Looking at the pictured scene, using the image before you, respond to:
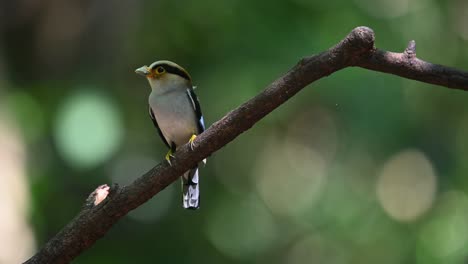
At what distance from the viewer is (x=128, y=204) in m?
3.84

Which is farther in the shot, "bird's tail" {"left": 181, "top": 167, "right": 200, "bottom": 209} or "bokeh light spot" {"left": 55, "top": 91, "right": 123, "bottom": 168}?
"bokeh light spot" {"left": 55, "top": 91, "right": 123, "bottom": 168}

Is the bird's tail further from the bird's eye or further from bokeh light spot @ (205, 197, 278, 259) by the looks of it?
bokeh light spot @ (205, 197, 278, 259)

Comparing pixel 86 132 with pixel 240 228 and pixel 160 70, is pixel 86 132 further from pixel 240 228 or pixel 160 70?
pixel 240 228

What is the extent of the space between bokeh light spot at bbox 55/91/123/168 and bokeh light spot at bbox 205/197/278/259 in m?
2.86

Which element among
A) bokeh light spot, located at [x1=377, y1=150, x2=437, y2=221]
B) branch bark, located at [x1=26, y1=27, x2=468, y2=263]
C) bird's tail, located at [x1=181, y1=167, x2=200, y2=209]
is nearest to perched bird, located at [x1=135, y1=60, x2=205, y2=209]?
bird's tail, located at [x1=181, y1=167, x2=200, y2=209]

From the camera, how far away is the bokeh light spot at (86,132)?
681cm

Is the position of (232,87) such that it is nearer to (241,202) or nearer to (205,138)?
(241,202)

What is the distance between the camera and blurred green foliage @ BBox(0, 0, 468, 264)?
305 inches

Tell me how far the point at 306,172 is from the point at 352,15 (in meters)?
3.36

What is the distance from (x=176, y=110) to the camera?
5.04 meters

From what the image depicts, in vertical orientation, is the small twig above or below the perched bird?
above

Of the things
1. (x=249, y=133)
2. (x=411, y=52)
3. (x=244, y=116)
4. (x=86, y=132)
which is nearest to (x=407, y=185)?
(x=249, y=133)

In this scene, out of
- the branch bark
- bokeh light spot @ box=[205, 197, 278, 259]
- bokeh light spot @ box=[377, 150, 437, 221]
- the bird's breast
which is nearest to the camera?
the branch bark

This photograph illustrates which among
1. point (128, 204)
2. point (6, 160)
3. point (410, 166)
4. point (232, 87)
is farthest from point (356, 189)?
point (128, 204)
